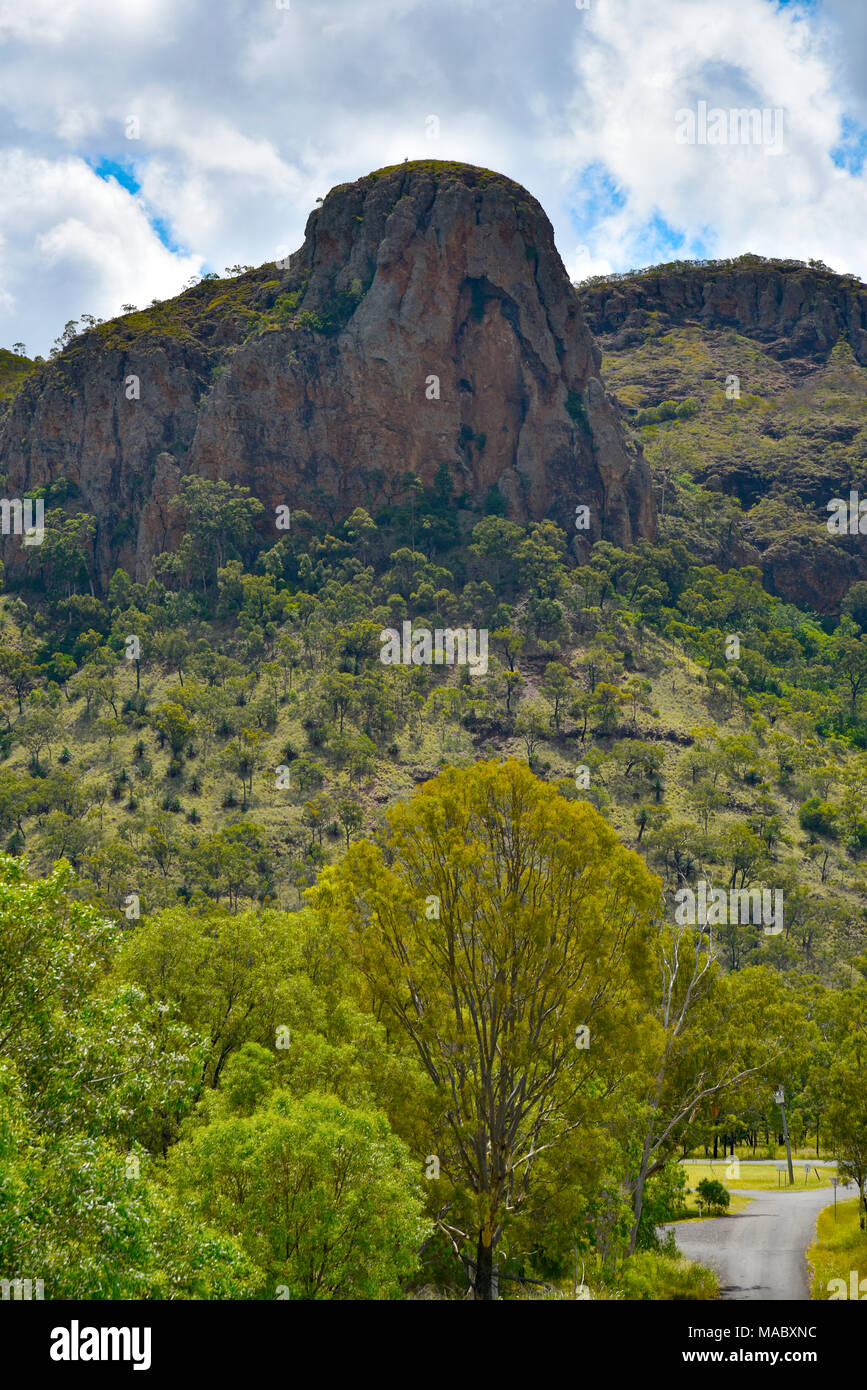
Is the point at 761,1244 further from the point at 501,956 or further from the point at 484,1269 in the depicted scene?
the point at 501,956

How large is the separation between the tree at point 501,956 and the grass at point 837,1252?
8.10m

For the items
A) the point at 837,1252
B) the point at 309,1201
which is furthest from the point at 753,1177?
the point at 309,1201

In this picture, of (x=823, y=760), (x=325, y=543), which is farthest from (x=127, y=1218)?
(x=325, y=543)

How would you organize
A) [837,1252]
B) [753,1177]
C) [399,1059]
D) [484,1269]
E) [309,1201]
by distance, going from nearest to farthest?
[309,1201] < [484,1269] < [399,1059] < [837,1252] < [753,1177]

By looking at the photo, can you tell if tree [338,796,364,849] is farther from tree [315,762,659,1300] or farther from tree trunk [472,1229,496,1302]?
tree trunk [472,1229,496,1302]

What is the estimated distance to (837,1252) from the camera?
28703 mm

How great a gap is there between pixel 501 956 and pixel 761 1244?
19674mm

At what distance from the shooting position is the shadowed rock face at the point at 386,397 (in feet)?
463

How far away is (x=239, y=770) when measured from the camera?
312ft

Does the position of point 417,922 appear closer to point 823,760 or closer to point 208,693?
point 208,693

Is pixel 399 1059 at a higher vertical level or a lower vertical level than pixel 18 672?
lower
